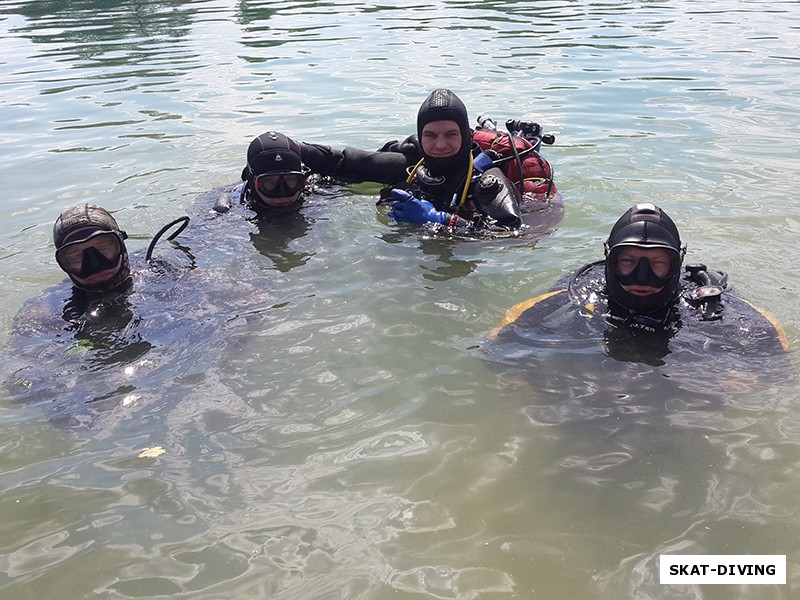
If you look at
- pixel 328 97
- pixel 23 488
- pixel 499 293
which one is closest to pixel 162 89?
pixel 328 97

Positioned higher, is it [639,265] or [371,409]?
[639,265]

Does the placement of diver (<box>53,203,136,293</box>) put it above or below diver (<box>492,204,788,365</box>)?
above

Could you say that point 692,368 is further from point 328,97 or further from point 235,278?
point 328,97

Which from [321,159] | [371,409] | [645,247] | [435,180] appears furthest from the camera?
[321,159]

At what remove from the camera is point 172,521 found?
3.15 m

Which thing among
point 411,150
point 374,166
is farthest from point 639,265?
point 374,166

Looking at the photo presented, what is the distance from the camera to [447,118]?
6.58 m

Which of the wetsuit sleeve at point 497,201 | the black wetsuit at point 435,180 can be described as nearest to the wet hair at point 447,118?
the black wetsuit at point 435,180

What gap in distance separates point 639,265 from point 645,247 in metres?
0.12

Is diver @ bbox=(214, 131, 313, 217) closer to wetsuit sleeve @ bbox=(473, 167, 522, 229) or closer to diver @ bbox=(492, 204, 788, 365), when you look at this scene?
wetsuit sleeve @ bbox=(473, 167, 522, 229)

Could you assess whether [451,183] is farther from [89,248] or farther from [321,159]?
[89,248]

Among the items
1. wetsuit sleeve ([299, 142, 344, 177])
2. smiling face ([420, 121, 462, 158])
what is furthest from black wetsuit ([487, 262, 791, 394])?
wetsuit sleeve ([299, 142, 344, 177])

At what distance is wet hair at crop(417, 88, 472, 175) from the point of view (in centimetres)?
658

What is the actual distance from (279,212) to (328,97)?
5.64m
